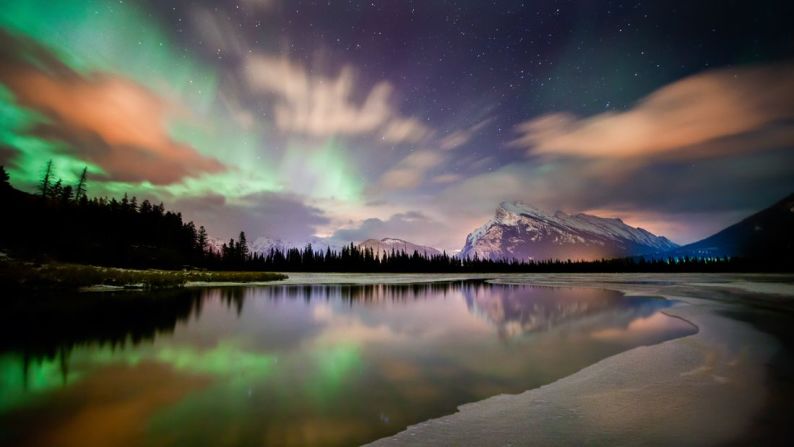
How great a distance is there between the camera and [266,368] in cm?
1137

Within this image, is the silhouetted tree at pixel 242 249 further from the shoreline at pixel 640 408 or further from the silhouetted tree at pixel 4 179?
the shoreline at pixel 640 408

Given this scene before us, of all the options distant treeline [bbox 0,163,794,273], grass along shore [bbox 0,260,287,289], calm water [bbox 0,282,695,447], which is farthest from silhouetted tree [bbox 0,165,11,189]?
calm water [bbox 0,282,695,447]

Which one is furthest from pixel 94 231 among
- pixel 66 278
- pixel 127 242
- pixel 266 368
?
pixel 266 368

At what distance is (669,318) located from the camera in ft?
67.8

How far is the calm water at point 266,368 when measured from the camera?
6941 mm

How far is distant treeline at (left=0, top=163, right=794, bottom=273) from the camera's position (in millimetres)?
73719

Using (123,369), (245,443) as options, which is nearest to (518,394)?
(245,443)

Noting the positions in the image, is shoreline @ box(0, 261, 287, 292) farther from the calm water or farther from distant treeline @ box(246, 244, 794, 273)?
distant treeline @ box(246, 244, 794, 273)

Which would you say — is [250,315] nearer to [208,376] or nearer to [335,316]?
[335,316]

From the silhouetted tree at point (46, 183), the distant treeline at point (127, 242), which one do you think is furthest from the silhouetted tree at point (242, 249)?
the silhouetted tree at point (46, 183)

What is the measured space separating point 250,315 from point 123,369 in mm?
13048

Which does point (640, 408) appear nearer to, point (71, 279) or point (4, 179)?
point (71, 279)

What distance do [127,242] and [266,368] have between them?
118 meters

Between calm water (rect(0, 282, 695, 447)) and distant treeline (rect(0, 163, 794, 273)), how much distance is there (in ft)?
207
